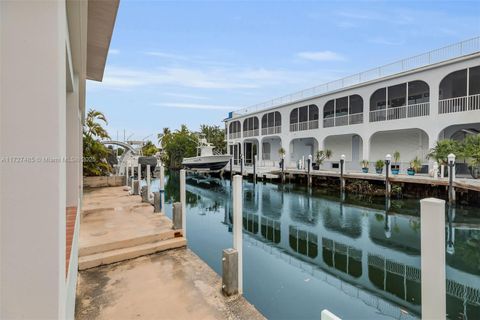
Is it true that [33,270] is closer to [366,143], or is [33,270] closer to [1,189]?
[1,189]

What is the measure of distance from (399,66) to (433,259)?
16.7 metres

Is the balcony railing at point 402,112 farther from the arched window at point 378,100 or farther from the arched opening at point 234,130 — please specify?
Answer: the arched opening at point 234,130

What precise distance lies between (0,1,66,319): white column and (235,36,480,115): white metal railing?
16912mm

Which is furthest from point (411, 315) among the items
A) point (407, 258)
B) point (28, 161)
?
point (28, 161)

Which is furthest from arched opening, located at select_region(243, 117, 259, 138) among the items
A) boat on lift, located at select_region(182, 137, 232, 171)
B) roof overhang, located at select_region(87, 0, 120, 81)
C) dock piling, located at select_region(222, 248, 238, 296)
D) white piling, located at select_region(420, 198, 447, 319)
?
white piling, located at select_region(420, 198, 447, 319)

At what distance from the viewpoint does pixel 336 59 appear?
2006cm

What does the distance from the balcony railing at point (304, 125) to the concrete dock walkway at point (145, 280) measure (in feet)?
55.9

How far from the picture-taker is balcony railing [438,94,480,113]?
12.6 meters

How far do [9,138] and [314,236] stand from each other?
8006 millimetres

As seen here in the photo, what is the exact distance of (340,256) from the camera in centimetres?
643

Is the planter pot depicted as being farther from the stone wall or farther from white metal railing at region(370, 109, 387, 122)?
the stone wall

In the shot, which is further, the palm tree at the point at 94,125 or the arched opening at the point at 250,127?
the arched opening at the point at 250,127

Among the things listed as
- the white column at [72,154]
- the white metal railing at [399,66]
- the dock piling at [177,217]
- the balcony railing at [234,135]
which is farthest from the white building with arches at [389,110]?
the white column at [72,154]

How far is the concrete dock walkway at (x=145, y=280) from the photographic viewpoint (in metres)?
3.13
